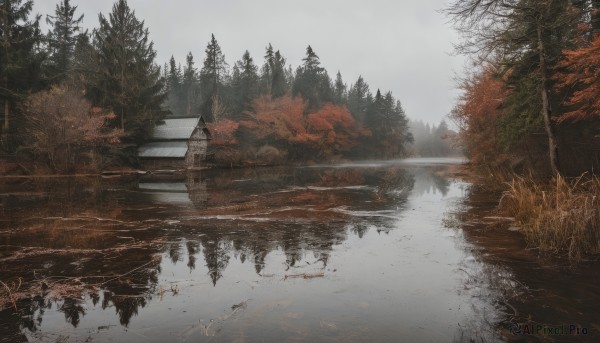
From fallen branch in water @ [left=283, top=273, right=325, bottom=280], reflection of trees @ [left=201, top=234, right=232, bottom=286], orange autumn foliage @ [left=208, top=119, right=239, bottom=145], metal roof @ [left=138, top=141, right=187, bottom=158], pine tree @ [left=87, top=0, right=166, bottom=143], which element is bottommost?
fallen branch in water @ [left=283, top=273, right=325, bottom=280]

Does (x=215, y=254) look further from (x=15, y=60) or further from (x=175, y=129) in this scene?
(x=175, y=129)

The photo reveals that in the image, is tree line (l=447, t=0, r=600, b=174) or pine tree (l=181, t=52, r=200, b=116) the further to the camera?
pine tree (l=181, t=52, r=200, b=116)

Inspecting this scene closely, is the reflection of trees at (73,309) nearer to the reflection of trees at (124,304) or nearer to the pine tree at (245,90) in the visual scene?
the reflection of trees at (124,304)

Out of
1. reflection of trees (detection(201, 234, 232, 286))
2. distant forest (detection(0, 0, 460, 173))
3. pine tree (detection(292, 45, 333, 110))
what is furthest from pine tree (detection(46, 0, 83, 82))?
reflection of trees (detection(201, 234, 232, 286))

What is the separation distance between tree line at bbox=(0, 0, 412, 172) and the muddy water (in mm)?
21554

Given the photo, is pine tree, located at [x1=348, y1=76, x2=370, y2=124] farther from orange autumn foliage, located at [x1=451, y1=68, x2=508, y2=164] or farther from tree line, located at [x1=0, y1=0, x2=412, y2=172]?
orange autumn foliage, located at [x1=451, y1=68, x2=508, y2=164]

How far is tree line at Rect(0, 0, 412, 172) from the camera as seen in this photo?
30875 mm

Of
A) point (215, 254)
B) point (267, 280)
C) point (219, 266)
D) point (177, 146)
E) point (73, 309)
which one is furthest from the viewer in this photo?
point (177, 146)

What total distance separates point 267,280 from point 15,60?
122 feet

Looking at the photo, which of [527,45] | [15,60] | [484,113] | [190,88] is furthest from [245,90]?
[527,45]

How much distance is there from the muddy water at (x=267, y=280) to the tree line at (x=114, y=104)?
21554 millimetres

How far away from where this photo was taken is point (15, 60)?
3253 centimetres

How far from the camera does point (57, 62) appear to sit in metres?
48.7

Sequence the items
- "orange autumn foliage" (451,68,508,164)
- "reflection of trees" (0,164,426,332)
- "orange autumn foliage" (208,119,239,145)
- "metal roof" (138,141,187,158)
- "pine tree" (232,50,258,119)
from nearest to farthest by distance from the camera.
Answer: "reflection of trees" (0,164,426,332) → "orange autumn foliage" (451,68,508,164) → "metal roof" (138,141,187,158) → "orange autumn foliage" (208,119,239,145) → "pine tree" (232,50,258,119)
